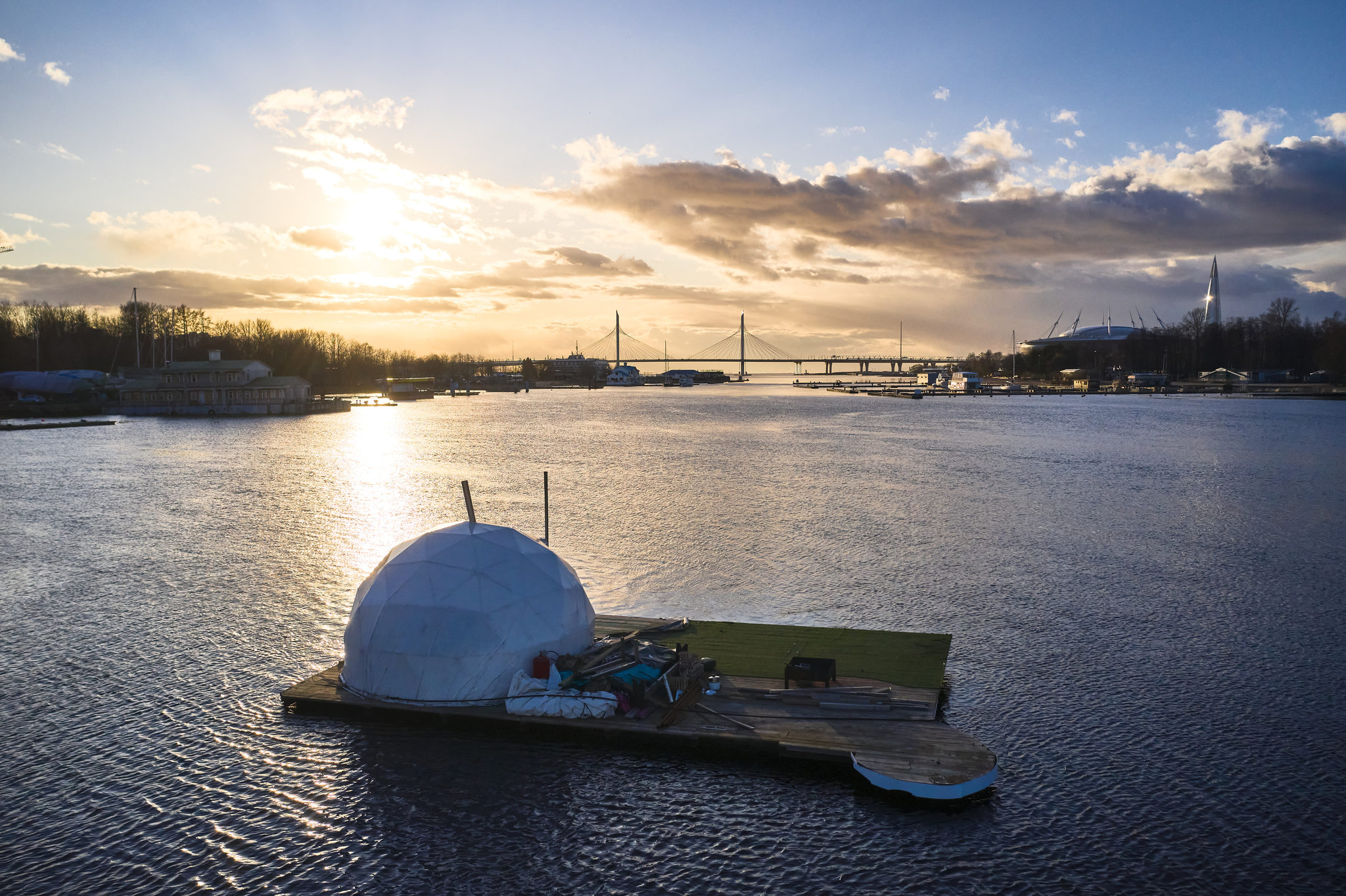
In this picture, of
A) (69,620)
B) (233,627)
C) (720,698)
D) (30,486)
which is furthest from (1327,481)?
(30,486)

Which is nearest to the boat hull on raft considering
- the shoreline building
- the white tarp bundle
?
the white tarp bundle

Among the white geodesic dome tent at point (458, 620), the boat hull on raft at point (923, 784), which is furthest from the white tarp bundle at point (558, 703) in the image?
the boat hull on raft at point (923, 784)

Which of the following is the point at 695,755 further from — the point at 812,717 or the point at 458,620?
the point at 458,620

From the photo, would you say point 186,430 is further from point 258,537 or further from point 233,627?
point 233,627

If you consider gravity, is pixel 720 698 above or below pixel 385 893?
above

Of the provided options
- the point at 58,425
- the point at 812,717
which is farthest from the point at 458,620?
the point at 58,425

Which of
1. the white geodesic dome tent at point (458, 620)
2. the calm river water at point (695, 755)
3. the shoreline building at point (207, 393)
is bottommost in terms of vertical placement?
the calm river water at point (695, 755)

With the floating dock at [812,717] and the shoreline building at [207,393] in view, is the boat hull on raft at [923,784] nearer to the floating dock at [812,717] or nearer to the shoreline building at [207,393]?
the floating dock at [812,717]
